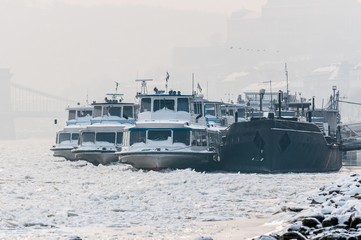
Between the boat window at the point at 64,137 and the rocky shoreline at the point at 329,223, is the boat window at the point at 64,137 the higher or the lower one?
the lower one

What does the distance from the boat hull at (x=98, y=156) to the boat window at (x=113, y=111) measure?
261 cm

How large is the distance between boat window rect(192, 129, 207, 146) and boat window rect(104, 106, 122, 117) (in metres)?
Answer: 11.6

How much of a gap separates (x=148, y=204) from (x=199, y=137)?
22594 millimetres

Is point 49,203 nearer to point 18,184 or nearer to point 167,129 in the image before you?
point 18,184

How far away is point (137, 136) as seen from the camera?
2224 inches

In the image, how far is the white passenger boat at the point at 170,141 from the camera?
182 ft

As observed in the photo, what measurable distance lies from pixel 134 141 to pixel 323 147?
33.3ft

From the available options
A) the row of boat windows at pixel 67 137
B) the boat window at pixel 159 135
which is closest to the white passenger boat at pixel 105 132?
the row of boat windows at pixel 67 137

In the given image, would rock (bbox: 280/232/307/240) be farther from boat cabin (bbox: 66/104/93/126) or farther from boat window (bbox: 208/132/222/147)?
boat cabin (bbox: 66/104/93/126)

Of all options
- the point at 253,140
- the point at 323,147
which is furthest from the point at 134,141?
the point at 323,147

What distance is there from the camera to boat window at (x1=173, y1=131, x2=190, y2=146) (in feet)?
184

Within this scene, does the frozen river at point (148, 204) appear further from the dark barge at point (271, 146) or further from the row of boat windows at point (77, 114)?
the row of boat windows at point (77, 114)

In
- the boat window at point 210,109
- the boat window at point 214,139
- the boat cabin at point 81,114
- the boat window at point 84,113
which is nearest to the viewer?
the boat window at point 214,139

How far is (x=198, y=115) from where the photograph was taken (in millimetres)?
59656
